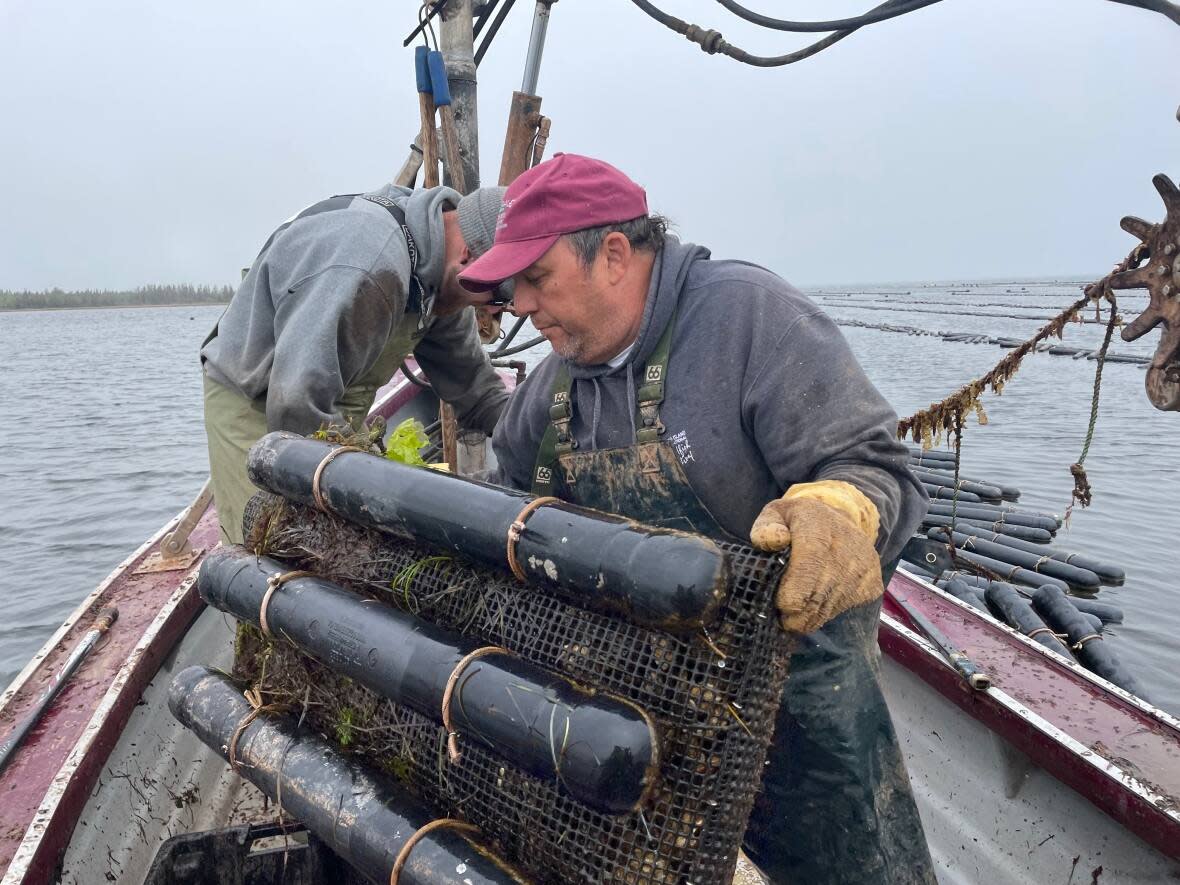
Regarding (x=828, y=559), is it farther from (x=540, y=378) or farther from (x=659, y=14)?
(x=659, y=14)

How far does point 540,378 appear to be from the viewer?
309cm

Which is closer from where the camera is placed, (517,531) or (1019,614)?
(517,531)

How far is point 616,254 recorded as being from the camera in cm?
257

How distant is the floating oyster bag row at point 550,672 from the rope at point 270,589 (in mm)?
17

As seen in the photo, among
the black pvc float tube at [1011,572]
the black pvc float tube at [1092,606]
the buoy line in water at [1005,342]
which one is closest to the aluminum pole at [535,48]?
the black pvc float tube at [1092,606]

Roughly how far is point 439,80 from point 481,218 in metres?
2.27

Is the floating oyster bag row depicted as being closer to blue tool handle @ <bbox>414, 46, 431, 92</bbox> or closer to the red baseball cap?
the red baseball cap

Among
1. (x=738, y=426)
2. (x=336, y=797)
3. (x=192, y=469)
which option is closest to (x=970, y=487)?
(x=738, y=426)

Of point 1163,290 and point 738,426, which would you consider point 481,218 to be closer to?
point 738,426

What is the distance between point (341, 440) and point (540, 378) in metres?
0.77

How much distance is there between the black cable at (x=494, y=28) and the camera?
6.16 meters

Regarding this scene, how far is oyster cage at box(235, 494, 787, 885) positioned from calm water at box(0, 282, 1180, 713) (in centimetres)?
698

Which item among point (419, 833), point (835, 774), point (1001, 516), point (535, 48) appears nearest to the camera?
point (419, 833)

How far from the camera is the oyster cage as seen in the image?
1.70 meters
